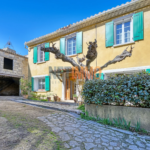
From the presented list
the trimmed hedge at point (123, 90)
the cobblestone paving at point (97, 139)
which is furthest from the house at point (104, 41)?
the cobblestone paving at point (97, 139)

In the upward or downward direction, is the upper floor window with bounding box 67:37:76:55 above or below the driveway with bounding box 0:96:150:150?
above

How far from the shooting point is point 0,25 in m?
10.2

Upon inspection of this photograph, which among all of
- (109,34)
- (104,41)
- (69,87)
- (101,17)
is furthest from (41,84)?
(101,17)

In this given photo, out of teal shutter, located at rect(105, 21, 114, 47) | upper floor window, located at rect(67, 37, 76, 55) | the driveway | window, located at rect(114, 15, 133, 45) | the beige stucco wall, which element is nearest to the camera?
the driveway

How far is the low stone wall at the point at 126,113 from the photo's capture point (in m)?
2.76

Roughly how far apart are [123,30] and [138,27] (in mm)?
827

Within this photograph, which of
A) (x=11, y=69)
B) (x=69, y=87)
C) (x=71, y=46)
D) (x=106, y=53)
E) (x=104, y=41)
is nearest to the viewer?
(x=106, y=53)

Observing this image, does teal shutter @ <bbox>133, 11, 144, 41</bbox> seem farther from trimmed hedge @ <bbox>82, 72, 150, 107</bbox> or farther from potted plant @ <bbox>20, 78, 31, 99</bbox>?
potted plant @ <bbox>20, 78, 31, 99</bbox>

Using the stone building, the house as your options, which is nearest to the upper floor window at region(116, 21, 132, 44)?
the house

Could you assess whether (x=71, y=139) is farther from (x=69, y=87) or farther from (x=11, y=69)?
(x=11, y=69)

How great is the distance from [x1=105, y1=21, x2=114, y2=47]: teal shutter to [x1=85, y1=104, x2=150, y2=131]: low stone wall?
4.38 m

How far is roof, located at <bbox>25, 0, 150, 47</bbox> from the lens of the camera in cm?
568

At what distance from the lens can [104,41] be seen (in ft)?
22.3

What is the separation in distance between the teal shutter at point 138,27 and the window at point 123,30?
0.95ft
